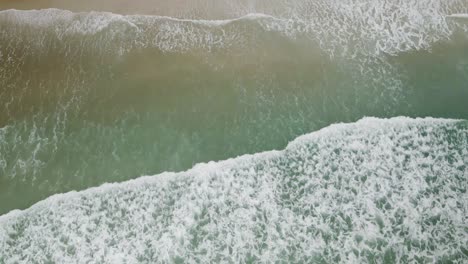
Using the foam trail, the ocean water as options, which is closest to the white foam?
the ocean water

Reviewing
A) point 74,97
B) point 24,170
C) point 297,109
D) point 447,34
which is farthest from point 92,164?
point 447,34

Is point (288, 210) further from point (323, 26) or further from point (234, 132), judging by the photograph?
point (323, 26)

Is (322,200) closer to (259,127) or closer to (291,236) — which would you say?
(291,236)

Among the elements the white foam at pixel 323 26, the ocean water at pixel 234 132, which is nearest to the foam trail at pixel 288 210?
the ocean water at pixel 234 132

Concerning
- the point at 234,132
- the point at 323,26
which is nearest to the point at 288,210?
the point at 234,132

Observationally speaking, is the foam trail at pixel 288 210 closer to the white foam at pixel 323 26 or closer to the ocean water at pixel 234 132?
the ocean water at pixel 234 132

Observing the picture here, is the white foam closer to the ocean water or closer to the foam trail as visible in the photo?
the ocean water
